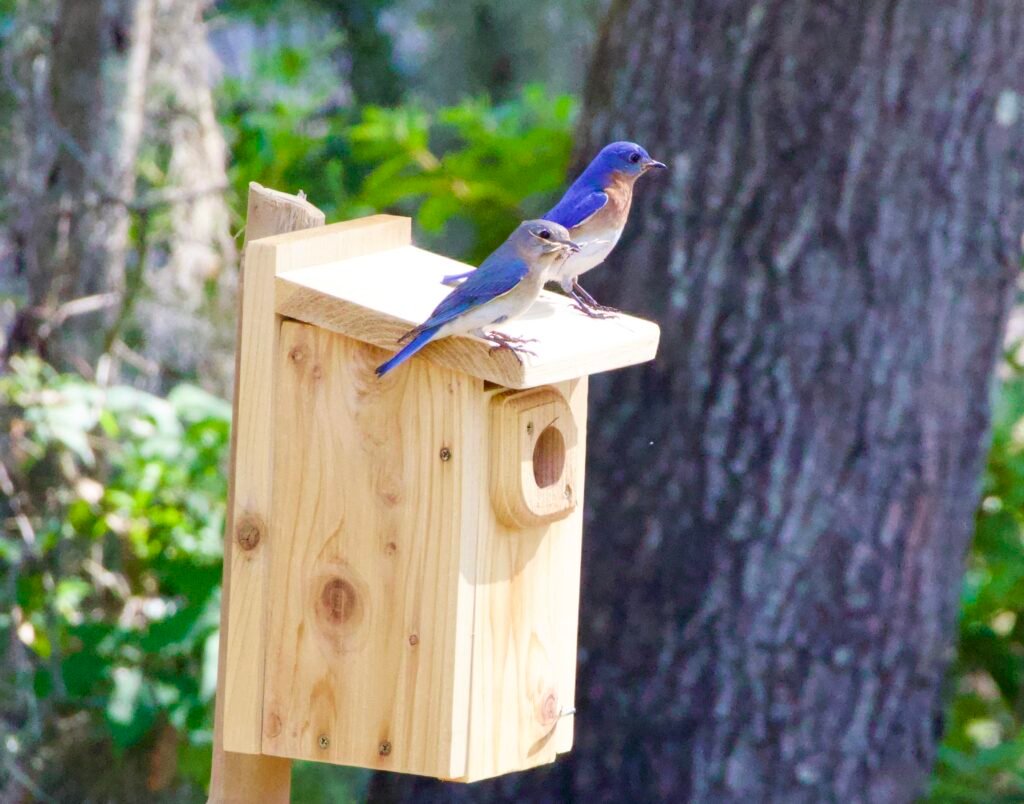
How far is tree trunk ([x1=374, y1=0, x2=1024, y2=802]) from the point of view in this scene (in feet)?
13.1

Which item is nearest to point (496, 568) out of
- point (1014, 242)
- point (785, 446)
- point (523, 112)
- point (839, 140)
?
point (785, 446)

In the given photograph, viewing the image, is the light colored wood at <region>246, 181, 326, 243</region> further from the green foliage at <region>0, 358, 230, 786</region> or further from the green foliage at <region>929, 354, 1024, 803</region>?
the green foliage at <region>929, 354, 1024, 803</region>

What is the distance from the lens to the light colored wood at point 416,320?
7.35 ft

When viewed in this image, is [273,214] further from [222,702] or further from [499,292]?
[222,702]

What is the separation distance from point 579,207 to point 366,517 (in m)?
0.72

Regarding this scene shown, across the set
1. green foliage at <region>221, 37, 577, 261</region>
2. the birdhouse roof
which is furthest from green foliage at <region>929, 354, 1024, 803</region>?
the birdhouse roof

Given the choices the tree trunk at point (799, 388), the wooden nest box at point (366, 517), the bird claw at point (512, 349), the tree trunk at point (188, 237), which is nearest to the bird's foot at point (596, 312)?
the wooden nest box at point (366, 517)

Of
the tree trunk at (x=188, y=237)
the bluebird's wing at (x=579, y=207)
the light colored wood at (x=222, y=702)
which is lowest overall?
the light colored wood at (x=222, y=702)

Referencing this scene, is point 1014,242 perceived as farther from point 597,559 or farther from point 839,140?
point 597,559

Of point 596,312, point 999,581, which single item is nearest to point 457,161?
point 999,581

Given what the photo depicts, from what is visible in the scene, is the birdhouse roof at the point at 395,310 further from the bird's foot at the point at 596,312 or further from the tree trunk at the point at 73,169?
the tree trunk at the point at 73,169

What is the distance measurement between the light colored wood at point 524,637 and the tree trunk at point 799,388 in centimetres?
140

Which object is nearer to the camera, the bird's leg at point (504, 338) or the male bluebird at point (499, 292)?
the male bluebird at point (499, 292)

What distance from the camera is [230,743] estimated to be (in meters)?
2.42
